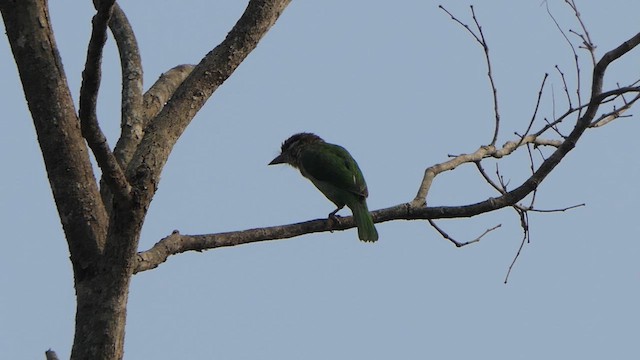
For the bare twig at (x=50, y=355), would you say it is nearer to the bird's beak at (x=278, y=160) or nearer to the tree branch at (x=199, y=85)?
the tree branch at (x=199, y=85)

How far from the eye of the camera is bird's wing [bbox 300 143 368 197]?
642 centimetres

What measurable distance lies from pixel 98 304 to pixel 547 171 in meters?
2.15

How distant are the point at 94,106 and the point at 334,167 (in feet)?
12.7

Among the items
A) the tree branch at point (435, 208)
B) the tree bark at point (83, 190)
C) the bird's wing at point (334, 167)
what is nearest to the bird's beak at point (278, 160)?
the bird's wing at point (334, 167)

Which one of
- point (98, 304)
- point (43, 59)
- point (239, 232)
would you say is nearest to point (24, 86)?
point (43, 59)

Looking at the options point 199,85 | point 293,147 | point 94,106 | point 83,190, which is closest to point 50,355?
point 83,190

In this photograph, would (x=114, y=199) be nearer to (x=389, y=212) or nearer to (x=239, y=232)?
(x=239, y=232)

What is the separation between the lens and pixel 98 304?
3.23m

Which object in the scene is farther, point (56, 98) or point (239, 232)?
point (239, 232)

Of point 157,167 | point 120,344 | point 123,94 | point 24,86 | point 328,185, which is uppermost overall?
point 328,185

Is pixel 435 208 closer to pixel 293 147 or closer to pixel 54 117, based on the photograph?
pixel 54 117

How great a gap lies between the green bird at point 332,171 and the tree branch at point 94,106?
266cm

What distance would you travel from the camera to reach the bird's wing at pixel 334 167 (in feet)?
21.1

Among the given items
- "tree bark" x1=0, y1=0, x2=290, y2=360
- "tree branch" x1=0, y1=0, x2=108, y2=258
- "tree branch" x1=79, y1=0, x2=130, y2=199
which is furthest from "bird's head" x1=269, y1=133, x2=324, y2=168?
"tree branch" x1=79, y1=0, x2=130, y2=199
